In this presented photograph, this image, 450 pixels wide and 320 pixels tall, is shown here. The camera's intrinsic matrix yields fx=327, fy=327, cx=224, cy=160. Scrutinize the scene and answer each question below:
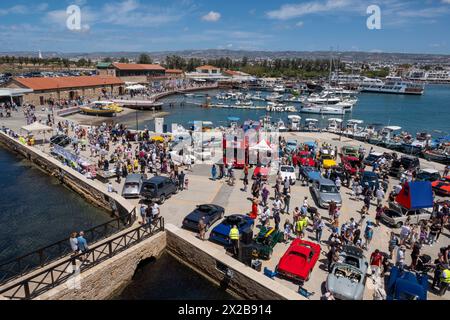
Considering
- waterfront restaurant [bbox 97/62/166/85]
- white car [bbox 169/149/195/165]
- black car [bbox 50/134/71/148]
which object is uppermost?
waterfront restaurant [bbox 97/62/166/85]

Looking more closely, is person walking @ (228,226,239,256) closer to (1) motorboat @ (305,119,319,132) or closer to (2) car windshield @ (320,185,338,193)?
(2) car windshield @ (320,185,338,193)

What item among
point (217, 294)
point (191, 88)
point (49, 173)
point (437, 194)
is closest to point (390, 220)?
point (437, 194)

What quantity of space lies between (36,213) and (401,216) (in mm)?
19886

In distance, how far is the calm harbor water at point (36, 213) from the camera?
15.9m

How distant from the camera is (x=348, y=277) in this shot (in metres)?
11.1

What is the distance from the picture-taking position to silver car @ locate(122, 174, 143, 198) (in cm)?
1886

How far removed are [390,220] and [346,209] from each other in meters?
2.49

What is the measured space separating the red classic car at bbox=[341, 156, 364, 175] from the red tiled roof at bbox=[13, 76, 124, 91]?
53721mm

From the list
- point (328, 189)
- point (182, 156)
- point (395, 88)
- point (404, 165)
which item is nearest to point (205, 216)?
point (328, 189)

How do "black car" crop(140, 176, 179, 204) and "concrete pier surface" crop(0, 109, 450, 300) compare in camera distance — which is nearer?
"concrete pier surface" crop(0, 109, 450, 300)

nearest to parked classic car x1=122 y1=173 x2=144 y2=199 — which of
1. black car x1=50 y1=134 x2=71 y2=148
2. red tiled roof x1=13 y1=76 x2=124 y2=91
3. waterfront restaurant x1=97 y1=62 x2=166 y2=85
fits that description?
black car x1=50 y1=134 x2=71 y2=148

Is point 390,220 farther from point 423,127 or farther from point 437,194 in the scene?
point 423,127

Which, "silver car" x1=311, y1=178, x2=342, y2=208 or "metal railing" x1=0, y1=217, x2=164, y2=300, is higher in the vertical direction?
"silver car" x1=311, y1=178, x2=342, y2=208

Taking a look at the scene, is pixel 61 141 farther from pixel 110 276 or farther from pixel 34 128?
pixel 110 276
